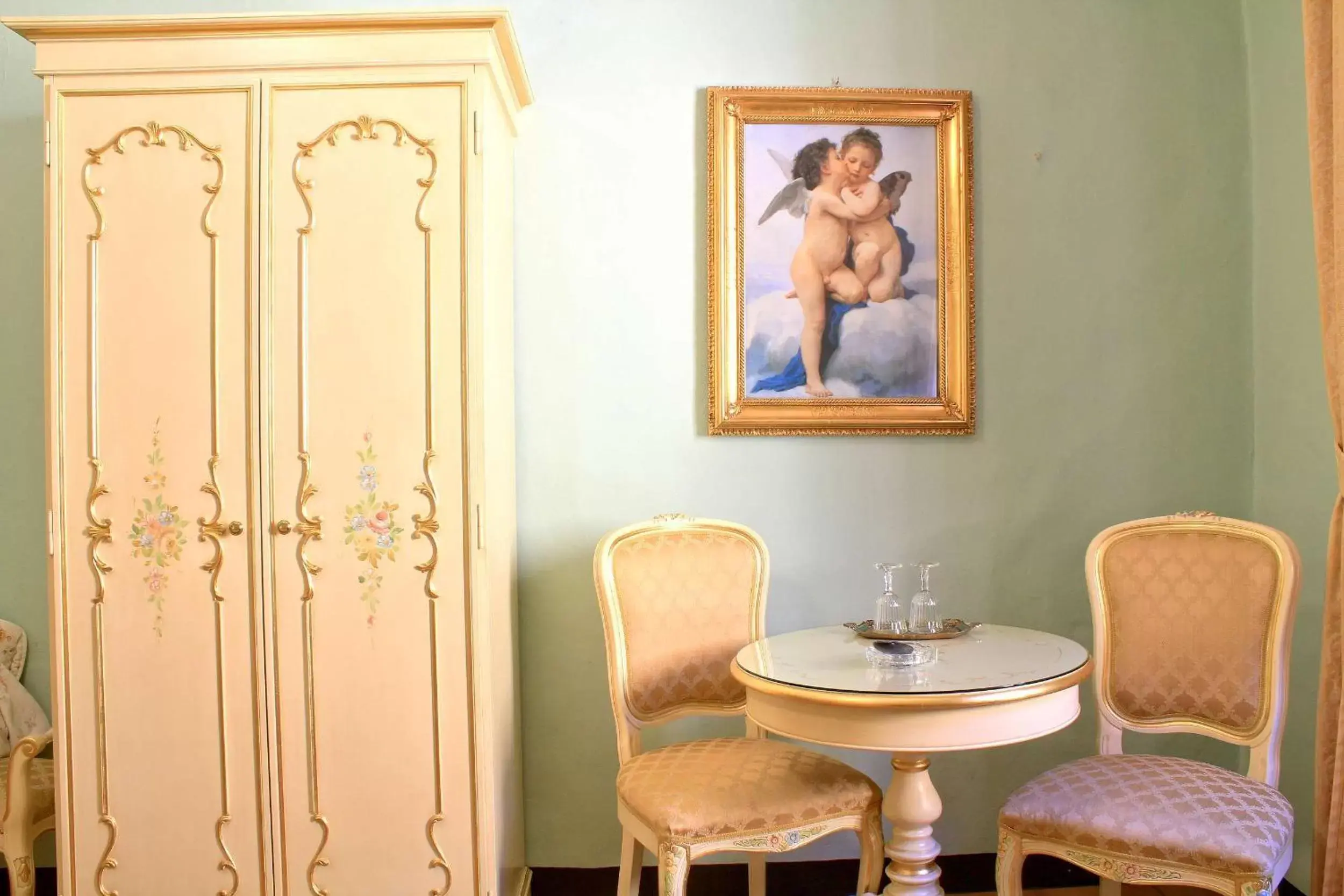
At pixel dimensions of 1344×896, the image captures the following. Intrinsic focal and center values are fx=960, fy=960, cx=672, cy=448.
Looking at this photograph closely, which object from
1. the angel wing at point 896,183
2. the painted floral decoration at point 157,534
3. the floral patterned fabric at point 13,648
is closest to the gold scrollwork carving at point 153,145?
the painted floral decoration at point 157,534

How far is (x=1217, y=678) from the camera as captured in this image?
231 centimetres

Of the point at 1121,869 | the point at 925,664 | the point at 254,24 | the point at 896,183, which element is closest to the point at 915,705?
the point at 925,664

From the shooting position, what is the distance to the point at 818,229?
2.84m

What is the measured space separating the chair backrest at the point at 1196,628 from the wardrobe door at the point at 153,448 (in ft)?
7.01

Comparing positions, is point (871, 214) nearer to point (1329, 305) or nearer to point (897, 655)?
point (1329, 305)

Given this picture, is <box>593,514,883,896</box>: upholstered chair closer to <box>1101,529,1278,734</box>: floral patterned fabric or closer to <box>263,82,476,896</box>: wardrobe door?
<box>263,82,476,896</box>: wardrobe door

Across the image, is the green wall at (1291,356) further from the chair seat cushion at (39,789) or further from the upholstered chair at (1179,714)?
the chair seat cushion at (39,789)

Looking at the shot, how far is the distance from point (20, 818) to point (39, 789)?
0.07m

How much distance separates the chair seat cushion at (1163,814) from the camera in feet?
6.16

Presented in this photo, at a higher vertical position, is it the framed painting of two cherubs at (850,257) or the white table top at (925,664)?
the framed painting of two cherubs at (850,257)

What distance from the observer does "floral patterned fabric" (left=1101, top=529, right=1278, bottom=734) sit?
2.28 meters

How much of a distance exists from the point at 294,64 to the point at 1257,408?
112 inches

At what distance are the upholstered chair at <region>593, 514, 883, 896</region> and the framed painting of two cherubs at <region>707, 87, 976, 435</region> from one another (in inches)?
18.6

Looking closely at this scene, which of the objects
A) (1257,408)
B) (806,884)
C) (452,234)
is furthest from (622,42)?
(806,884)
